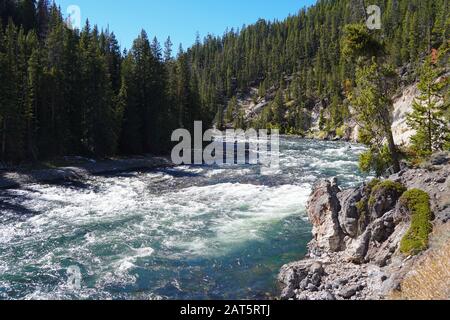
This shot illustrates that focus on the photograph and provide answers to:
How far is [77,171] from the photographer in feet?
152

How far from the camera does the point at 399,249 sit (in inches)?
583

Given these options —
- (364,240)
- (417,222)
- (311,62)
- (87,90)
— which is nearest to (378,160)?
(364,240)

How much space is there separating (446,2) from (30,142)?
4567 inches

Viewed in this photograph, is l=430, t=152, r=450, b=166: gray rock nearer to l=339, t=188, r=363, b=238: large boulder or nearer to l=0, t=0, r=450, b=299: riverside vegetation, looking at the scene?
l=0, t=0, r=450, b=299: riverside vegetation

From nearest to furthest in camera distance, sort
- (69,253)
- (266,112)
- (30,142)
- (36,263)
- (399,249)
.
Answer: (399,249) → (36,263) → (69,253) → (30,142) → (266,112)

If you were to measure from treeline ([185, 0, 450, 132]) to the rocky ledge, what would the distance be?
76896 mm

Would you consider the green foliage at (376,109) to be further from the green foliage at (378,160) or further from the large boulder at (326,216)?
the large boulder at (326,216)

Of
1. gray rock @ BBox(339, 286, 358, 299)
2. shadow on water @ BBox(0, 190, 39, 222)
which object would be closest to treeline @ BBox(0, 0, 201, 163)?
shadow on water @ BBox(0, 190, 39, 222)

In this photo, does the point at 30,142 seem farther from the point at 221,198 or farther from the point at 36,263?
the point at 36,263

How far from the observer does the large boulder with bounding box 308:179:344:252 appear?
19.1m

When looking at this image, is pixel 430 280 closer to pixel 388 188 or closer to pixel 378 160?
pixel 388 188

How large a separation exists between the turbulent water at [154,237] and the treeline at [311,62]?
6694 centimetres

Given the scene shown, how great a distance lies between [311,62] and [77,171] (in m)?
144
